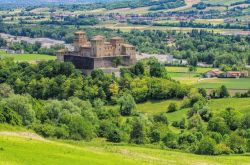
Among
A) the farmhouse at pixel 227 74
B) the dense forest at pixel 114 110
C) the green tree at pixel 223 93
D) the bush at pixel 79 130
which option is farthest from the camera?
the farmhouse at pixel 227 74

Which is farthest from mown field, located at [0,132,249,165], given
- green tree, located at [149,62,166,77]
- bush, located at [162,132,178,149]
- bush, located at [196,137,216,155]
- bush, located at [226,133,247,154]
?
green tree, located at [149,62,166,77]

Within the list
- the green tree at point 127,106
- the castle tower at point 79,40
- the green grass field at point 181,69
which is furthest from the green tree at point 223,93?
the green grass field at point 181,69

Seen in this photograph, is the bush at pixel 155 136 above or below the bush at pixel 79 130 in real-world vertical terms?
below

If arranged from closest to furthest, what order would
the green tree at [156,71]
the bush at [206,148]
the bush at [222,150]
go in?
1. the bush at [206,148]
2. the bush at [222,150]
3. the green tree at [156,71]

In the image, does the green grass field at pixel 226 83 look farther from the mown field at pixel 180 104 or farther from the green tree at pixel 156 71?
the mown field at pixel 180 104

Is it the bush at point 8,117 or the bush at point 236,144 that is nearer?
the bush at point 8,117

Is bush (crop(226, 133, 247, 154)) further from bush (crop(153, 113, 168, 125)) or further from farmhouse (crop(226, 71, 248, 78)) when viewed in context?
farmhouse (crop(226, 71, 248, 78))

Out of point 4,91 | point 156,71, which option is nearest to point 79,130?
point 4,91

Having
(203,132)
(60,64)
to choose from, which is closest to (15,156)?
(203,132)
